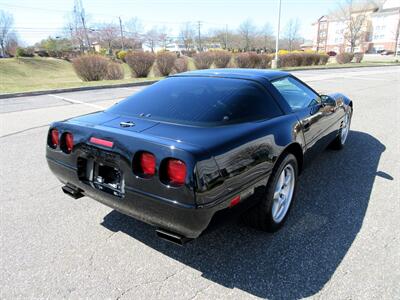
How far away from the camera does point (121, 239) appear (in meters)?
2.67

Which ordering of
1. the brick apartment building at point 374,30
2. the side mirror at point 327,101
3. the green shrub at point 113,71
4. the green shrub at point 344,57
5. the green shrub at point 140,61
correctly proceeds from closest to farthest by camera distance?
the side mirror at point 327,101 → the green shrub at point 113,71 → the green shrub at point 140,61 → the green shrub at point 344,57 → the brick apartment building at point 374,30

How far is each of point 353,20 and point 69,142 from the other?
65833 mm

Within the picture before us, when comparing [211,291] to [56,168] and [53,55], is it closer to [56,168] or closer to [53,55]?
[56,168]

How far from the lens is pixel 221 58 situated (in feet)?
67.6

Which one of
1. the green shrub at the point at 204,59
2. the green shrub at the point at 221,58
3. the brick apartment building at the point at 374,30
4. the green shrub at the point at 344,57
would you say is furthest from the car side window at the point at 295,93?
the brick apartment building at the point at 374,30

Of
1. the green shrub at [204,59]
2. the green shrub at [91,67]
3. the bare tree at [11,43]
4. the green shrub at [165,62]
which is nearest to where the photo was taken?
the green shrub at [91,67]

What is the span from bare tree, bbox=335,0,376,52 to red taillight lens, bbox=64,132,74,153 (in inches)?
2301

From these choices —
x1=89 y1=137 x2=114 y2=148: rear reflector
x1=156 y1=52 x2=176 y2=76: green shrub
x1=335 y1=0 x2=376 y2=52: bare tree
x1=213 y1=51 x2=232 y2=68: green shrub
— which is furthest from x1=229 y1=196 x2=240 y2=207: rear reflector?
x1=335 y1=0 x2=376 y2=52: bare tree

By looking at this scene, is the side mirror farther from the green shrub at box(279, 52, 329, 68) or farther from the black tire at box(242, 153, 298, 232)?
the green shrub at box(279, 52, 329, 68)

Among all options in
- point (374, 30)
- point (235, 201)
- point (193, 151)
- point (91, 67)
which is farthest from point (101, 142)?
point (374, 30)

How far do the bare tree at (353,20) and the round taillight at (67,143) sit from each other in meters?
58.4

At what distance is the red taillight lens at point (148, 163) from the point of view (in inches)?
80.6

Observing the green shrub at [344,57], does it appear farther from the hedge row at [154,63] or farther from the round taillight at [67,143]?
the round taillight at [67,143]

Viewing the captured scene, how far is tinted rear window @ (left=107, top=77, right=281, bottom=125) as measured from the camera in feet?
8.24
